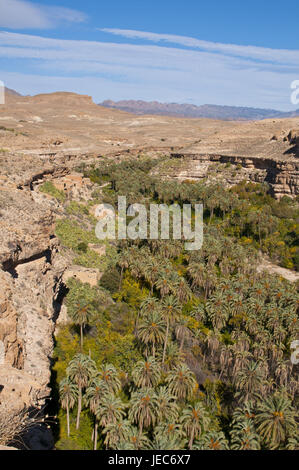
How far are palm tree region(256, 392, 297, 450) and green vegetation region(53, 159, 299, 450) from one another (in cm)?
8

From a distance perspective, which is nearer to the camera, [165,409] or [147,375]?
[165,409]

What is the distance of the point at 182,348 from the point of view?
35.8m

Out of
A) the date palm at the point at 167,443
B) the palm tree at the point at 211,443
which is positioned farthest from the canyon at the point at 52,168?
the palm tree at the point at 211,443

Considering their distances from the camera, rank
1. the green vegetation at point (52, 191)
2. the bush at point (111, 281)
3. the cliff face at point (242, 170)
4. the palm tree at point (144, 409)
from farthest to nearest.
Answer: the cliff face at point (242, 170), the green vegetation at point (52, 191), the bush at point (111, 281), the palm tree at point (144, 409)

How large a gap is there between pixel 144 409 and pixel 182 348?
13.8 metres

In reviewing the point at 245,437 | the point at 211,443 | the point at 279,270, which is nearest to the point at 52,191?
the point at 279,270

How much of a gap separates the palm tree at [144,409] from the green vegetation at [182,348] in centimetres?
7

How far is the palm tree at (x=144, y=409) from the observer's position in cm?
2250

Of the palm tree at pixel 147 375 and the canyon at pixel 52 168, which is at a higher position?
the canyon at pixel 52 168

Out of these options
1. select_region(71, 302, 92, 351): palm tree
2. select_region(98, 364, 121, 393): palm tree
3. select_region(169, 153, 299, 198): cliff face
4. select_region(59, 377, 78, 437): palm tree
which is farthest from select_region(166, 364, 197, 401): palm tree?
select_region(169, 153, 299, 198): cliff face

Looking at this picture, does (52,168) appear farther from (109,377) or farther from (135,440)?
(135,440)

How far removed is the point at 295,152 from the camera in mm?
77812

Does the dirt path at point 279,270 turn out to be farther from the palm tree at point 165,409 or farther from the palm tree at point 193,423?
the palm tree at point 165,409
